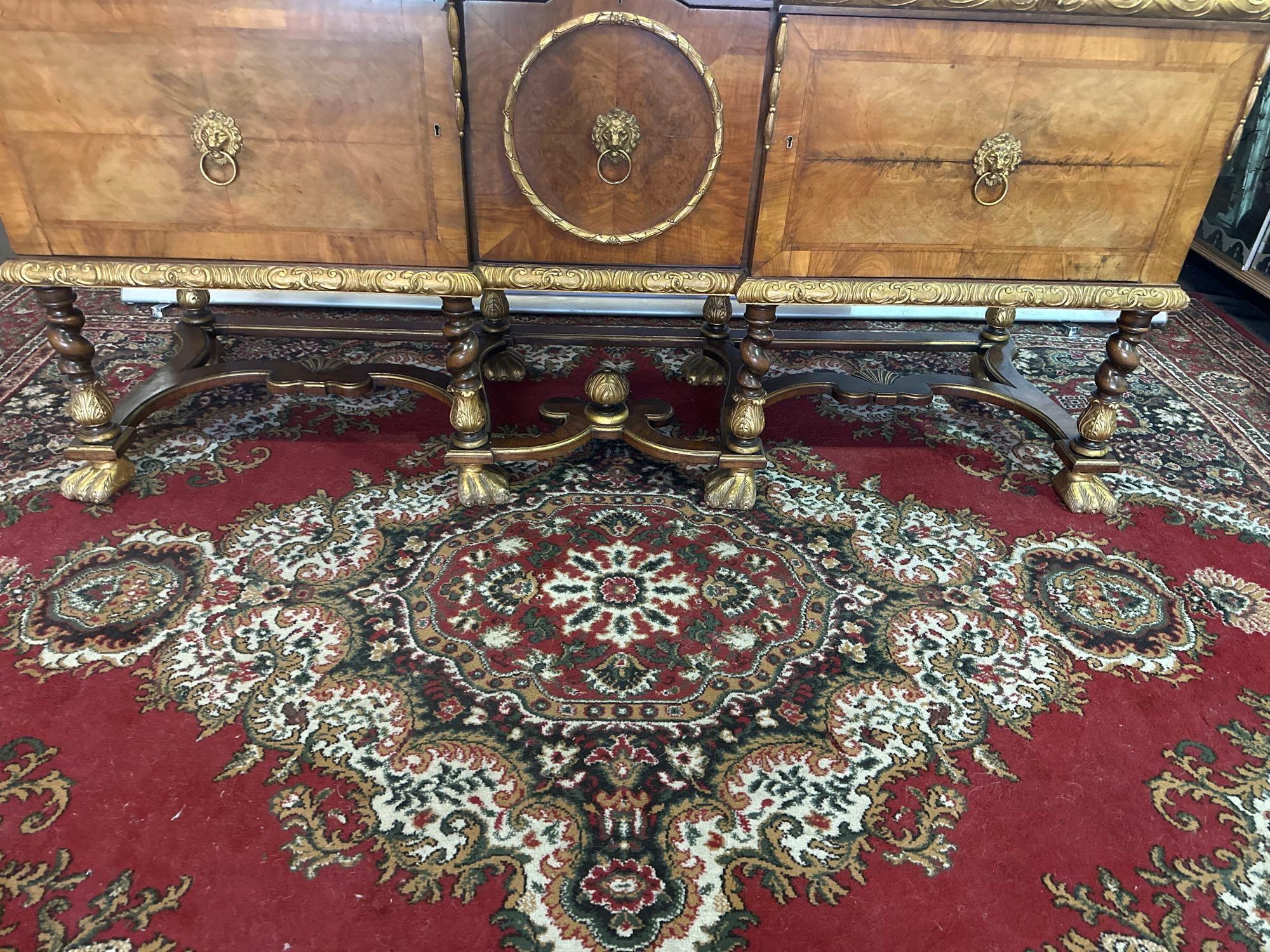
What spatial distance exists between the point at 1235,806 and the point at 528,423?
1.55 metres

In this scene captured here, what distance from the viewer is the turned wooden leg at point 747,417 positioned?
5.69 feet

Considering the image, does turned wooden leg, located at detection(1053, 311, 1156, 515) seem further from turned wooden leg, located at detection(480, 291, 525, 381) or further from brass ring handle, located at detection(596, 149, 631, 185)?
turned wooden leg, located at detection(480, 291, 525, 381)

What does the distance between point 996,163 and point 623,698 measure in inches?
44.4

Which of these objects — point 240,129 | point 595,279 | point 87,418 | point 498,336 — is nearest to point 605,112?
point 595,279

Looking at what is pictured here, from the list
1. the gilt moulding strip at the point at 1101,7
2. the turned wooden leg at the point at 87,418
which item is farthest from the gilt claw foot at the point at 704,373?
the turned wooden leg at the point at 87,418

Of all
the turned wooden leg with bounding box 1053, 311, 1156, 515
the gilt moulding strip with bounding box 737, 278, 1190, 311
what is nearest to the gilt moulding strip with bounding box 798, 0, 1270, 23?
the gilt moulding strip with bounding box 737, 278, 1190, 311

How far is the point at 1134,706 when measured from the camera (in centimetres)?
143

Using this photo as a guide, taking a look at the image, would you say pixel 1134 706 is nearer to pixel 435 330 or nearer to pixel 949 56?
pixel 949 56

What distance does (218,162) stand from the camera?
4.80 feet

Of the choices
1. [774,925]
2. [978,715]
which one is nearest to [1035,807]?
[978,715]

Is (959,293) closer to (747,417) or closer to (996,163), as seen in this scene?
(996,163)

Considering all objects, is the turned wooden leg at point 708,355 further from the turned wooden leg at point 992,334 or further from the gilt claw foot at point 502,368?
the turned wooden leg at point 992,334

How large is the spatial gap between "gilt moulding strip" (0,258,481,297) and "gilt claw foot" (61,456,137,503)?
0.41m

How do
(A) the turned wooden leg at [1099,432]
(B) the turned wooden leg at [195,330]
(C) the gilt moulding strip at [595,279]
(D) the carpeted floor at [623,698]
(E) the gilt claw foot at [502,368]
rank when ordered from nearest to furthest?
(D) the carpeted floor at [623,698], (C) the gilt moulding strip at [595,279], (A) the turned wooden leg at [1099,432], (B) the turned wooden leg at [195,330], (E) the gilt claw foot at [502,368]
